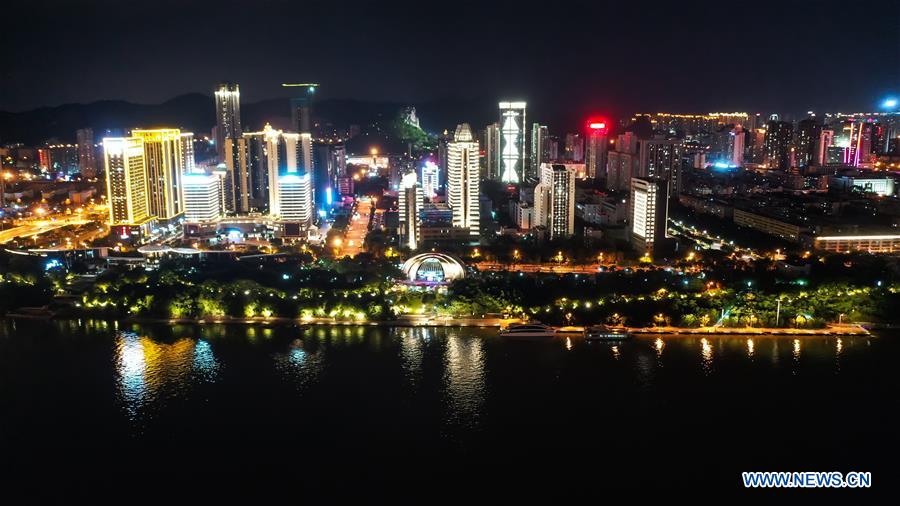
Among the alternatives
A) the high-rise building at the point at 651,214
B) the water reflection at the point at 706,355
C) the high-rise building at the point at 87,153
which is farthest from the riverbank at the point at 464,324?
the high-rise building at the point at 87,153

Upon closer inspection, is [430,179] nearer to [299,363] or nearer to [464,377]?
[299,363]

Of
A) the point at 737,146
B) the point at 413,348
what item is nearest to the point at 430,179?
the point at 413,348

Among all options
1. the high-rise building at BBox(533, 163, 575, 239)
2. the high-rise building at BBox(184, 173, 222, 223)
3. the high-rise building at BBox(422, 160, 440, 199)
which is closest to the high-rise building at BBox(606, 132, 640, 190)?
the high-rise building at BBox(422, 160, 440, 199)

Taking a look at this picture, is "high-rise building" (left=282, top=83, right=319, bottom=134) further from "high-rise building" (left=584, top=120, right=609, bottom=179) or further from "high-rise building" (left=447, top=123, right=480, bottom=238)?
"high-rise building" (left=447, top=123, right=480, bottom=238)

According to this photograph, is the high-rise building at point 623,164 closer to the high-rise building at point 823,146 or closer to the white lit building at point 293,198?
the high-rise building at point 823,146

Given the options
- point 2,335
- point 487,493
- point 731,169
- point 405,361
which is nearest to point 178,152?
point 2,335

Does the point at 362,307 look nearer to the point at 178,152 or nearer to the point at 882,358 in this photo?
the point at 882,358
